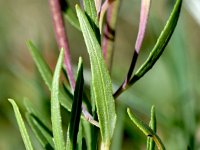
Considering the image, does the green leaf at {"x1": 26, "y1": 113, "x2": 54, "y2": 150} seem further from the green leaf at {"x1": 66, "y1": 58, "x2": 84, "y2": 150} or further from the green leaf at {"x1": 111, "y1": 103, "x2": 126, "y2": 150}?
the green leaf at {"x1": 111, "y1": 103, "x2": 126, "y2": 150}

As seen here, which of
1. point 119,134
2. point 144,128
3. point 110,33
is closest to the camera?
point 144,128

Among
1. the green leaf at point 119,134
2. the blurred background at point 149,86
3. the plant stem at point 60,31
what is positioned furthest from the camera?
the blurred background at point 149,86

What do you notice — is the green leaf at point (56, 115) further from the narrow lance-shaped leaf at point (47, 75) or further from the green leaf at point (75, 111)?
the narrow lance-shaped leaf at point (47, 75)

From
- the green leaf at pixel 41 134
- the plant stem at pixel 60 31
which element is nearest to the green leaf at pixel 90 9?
the plant stem at pixel 60 31

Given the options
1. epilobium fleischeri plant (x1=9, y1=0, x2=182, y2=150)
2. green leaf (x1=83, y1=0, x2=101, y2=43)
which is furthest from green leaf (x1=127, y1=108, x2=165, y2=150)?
green leaf (x1=83, y1=0, x2=101, y2=43)

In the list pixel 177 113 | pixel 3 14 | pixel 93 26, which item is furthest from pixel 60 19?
pixel 3 14

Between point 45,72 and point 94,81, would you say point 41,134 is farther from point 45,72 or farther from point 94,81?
point 94,81

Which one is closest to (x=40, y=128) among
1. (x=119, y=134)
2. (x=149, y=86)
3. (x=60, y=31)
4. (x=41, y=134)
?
(x=41, y=134)

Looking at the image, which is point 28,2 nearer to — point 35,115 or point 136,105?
point 136,105
